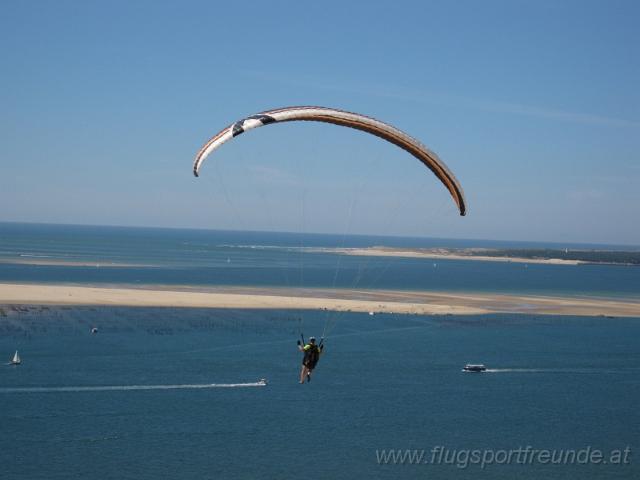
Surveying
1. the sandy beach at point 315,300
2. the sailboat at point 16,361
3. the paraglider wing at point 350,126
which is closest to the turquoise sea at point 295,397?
the sailboat at point 16,361

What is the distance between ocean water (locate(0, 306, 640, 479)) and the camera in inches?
1136

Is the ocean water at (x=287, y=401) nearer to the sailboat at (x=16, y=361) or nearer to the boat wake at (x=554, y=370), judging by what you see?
the boat wake at (x=554, y=370)

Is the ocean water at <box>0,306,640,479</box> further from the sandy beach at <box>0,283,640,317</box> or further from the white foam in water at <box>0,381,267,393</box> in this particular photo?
the sandy beach at <box>0,283,640,317</box>

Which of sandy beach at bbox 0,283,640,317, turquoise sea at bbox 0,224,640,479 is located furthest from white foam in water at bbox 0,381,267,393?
sandy beach at bbox 0,283,640,317

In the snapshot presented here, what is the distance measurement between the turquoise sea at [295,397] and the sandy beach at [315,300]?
271 inches

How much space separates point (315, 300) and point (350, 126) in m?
62.4

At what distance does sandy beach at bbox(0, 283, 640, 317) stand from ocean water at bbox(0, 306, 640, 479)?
1322 cm

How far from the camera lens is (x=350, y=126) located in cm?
1783

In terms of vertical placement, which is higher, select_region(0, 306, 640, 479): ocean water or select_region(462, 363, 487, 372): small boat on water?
select_region(462, 363, 487, 372): small boat on water

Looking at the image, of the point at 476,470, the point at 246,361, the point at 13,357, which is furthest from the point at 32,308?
the point at 476,470

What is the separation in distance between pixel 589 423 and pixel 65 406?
78.7ft

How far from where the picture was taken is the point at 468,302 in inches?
3329

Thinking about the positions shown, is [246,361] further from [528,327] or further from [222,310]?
[528,327]

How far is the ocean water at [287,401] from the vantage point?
28859 mm
